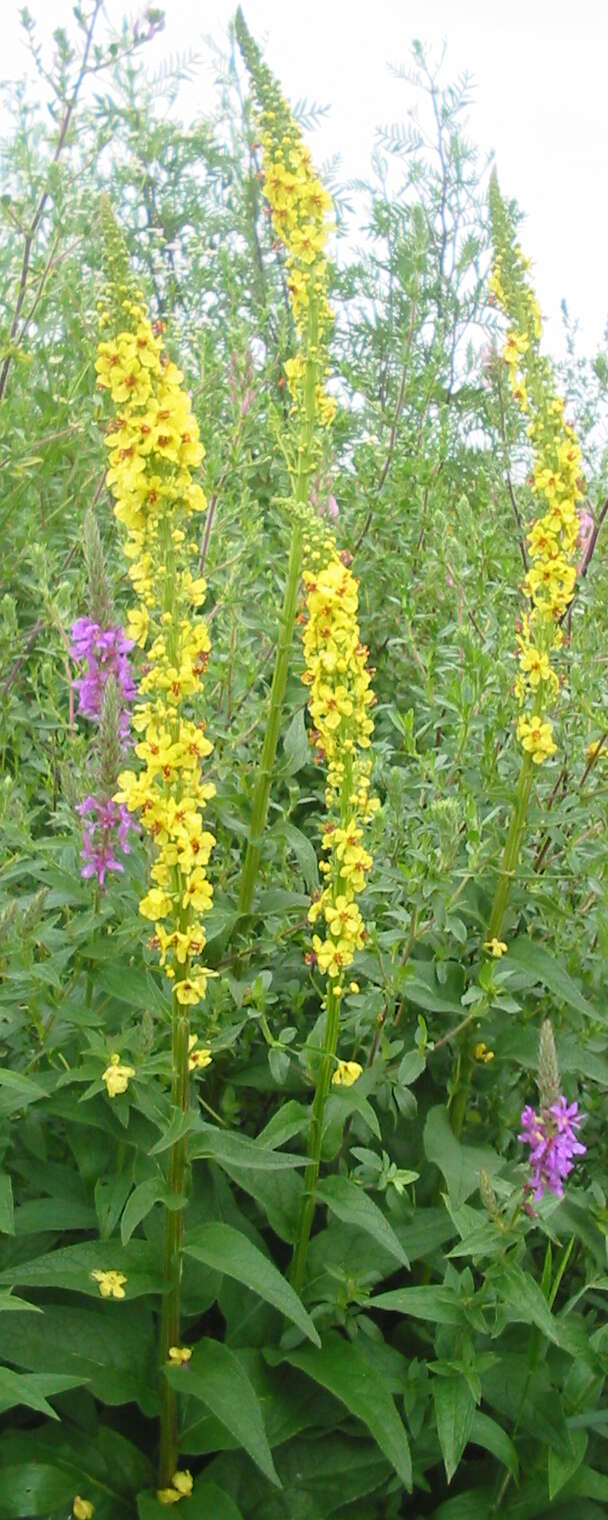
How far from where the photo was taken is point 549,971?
2902mm

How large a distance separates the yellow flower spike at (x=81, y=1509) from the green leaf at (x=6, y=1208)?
54 centimetres

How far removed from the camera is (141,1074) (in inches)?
96.5

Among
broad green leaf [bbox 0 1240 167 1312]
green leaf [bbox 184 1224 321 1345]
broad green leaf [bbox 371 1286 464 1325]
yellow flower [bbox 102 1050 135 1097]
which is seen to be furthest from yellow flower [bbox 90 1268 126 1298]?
broad green leaf [bbox 371 1286 464 1325]

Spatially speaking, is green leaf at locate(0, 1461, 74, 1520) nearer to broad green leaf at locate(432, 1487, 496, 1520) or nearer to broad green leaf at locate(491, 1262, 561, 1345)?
broad green leaf at locate(432, 1487, 496, 1520)

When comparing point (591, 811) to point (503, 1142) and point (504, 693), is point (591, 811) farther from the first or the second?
point (503, 1142)

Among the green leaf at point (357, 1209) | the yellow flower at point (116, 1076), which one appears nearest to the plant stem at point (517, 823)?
the green leaf at point (357, 1209)

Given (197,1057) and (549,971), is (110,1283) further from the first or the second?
(549,971)

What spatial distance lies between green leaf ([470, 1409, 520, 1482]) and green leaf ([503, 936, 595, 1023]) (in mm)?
830

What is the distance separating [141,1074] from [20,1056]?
0.70 m

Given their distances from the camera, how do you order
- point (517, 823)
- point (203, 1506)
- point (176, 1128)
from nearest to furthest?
point (176, 1128) → point (203, 1506) → point (517, 823)

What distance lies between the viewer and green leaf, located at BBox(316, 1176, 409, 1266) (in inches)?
94.8

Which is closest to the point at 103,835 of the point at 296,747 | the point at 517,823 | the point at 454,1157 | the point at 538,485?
the point at 296,747

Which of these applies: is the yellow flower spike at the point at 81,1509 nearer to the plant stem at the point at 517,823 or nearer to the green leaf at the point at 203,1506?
the green leaf at the point at 203,1506

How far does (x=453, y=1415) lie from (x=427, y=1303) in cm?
19
